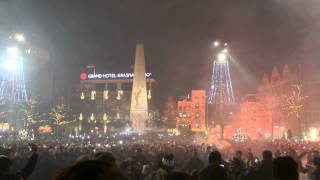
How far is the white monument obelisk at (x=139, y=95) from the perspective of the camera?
73.4 metres

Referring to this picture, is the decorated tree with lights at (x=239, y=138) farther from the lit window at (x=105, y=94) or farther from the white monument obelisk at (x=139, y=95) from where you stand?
the lit window at (x=105, y=94)

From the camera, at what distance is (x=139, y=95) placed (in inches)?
2950

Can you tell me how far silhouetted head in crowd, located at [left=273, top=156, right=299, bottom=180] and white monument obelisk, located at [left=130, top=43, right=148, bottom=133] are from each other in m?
68.1

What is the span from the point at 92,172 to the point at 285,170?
3.36 m

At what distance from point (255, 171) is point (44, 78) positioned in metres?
139

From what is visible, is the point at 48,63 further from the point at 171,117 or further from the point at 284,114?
the point at 284,114

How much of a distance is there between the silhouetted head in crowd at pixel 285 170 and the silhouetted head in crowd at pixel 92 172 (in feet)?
10.3

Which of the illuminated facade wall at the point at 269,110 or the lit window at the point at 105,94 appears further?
the lit window at the point at 105,94

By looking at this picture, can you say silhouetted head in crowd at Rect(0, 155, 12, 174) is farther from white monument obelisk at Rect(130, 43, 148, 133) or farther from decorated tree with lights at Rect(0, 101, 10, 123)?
decorated tree with lights at Rect(0, 101, 10, 123)

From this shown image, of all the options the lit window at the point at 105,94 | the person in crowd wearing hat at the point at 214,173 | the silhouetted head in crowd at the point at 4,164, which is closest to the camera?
the silhouetted head in crowd at the point at 4,164

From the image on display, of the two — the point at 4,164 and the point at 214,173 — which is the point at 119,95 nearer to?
the point at 214,173

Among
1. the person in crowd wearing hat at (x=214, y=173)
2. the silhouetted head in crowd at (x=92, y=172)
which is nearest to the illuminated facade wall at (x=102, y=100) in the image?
the person in crowd wearing hat at (x=214, y=173)

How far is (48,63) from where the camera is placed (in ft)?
493

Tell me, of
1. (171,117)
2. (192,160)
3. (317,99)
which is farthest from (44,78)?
(192,160)
